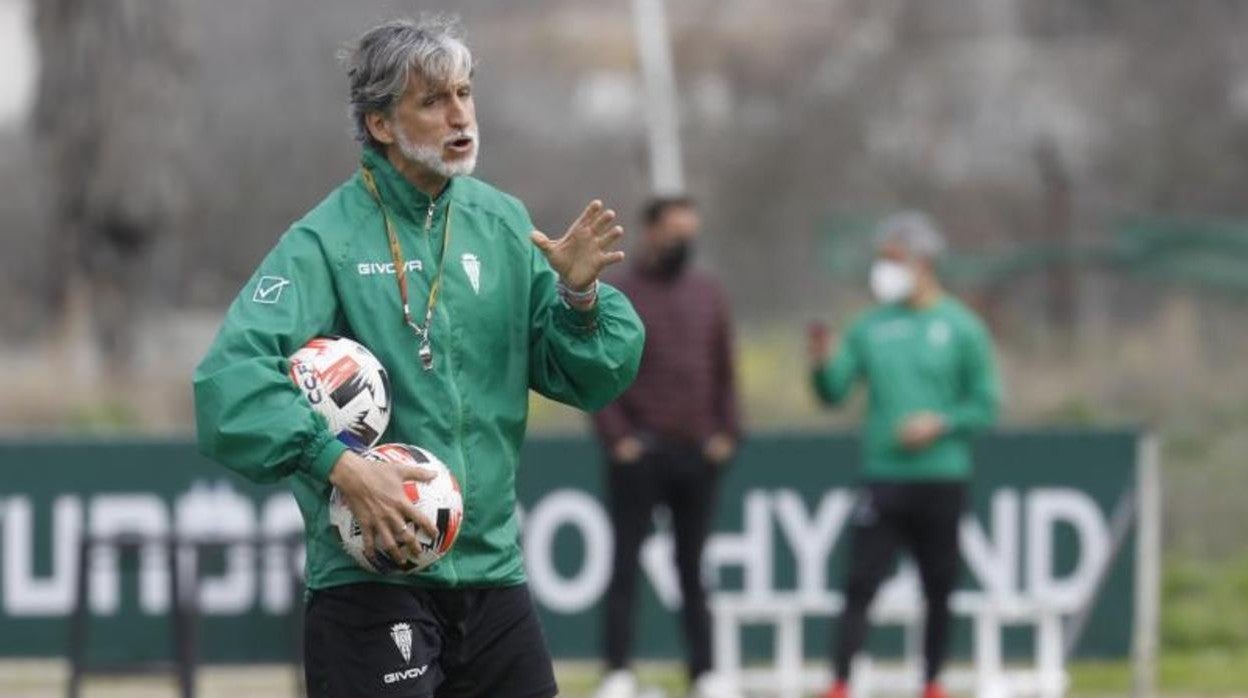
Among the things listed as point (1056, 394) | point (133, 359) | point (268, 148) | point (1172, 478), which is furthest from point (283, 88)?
point (1172, 478)

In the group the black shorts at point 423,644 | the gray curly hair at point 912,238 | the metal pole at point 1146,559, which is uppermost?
the gray curly hair at point 912,238

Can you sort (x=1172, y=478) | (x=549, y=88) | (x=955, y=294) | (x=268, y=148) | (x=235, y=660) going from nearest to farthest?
(x=235, y=660)
(x=1172, y=478)
(x=955, y=294)
(x=268, y=148)
(x=549, y=88)

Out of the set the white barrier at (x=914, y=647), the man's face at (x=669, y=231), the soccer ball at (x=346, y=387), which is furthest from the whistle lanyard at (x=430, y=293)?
the white barrier at (x=914, y=647)

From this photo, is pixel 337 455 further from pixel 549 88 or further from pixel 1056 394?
pixel 549 88

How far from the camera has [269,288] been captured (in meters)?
5.83

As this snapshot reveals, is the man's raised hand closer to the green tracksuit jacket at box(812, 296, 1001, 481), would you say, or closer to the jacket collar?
the jacket collar

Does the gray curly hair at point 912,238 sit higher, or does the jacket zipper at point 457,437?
the gray curly hair at point 912,238

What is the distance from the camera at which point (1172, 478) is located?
16.4 m

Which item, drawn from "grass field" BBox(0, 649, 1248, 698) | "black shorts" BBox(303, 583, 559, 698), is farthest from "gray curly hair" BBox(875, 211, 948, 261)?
"black shorts" BBox(303, 583, 559, 698)

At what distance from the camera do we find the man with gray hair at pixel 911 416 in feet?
37.6

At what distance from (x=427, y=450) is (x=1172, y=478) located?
11.0 m

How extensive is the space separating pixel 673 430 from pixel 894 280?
3.69ft

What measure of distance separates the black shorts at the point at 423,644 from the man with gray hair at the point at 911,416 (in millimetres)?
5457

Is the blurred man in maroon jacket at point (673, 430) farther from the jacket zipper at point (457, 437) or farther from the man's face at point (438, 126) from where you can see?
the man's face at point (438, 126)
